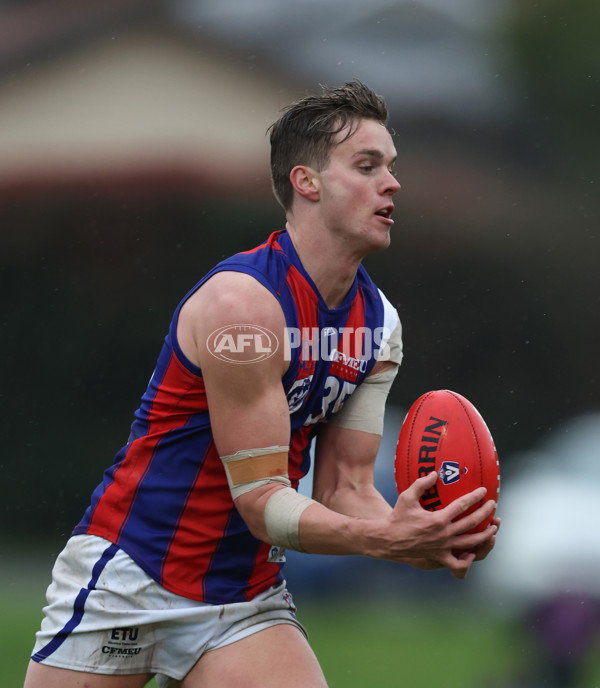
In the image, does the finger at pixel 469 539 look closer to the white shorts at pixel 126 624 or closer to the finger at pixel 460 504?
the finger at pixel 460 504

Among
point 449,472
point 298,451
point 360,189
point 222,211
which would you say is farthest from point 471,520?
point 222,211

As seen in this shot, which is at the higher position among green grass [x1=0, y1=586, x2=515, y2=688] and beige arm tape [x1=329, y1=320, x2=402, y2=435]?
beige arm tape [x1=329, y1=320, x2=402, y2=435]

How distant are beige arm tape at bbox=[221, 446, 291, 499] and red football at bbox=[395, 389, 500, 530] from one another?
303 mm

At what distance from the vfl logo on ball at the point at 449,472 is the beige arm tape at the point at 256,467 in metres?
0.35

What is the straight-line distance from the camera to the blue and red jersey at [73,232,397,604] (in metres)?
2.35

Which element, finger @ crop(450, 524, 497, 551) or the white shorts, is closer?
finger @ crop(450, 524, 497, 551)

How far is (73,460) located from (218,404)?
413cm

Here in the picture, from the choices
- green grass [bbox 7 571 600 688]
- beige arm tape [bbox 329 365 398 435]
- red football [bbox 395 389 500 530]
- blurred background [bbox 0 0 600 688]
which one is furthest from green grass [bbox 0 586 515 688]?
red football [bbox 395 389 500 530]

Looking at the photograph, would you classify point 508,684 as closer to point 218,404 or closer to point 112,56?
point 218,404

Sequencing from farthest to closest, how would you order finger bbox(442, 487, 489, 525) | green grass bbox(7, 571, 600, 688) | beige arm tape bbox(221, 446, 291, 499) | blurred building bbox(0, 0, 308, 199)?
blurred building bbox(0, 0, 308, 199) → green grass bbox(7, 571, 600, 688) → beige arm tape bbox(221, 446, 291, 499) → finger bbox(442, 487, 489, 525)

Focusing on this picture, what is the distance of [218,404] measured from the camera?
7.22 feet

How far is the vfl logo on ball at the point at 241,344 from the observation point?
84.3 inches

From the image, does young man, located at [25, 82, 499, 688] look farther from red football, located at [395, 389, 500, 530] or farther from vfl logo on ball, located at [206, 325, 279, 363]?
red football, located at [395, 389, 500, 530]

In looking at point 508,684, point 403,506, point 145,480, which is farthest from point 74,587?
point 508,684
